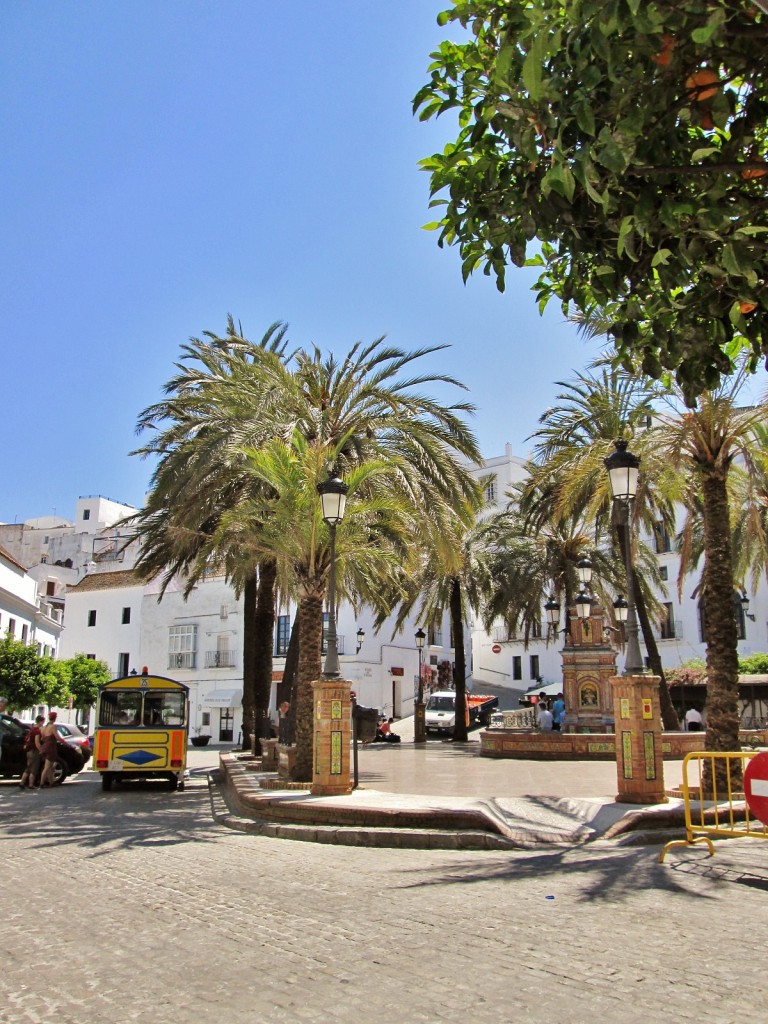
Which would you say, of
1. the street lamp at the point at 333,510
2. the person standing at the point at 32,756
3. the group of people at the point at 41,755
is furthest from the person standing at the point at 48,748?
the street lamp at the point at 333,510

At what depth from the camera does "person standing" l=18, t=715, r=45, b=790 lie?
1948cm

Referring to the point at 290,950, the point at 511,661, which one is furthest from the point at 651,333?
the point at 511,661

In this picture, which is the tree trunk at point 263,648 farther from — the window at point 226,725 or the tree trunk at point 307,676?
the window at point 226,725

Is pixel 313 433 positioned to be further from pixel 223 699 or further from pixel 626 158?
pixel 223 699

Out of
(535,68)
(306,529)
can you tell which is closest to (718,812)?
(306,529)

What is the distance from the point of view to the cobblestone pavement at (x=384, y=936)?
14.3 feet

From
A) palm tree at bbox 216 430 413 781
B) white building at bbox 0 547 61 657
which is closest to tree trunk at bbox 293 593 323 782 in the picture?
palm tree at bbox 216 430 413 781

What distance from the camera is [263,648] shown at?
76.7ft

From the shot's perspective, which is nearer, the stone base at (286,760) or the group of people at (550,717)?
the stone base at (286,760)

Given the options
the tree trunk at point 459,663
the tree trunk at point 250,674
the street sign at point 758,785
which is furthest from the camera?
the tree trunk at point 459,663

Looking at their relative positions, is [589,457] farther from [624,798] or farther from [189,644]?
[189,644]

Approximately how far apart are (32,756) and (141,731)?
2.57 meters

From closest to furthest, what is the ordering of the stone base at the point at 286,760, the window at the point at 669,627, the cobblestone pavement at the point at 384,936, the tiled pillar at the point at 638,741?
the cobblestone pavement at the point at 384,936 → the tiled pillar at the point at 638,741 → the stone base at the point at 286,760 → the window at the point at 669,627

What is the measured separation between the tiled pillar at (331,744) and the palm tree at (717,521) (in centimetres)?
535
